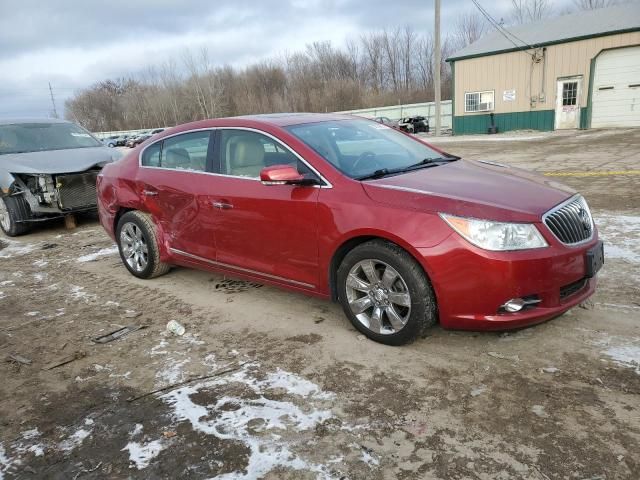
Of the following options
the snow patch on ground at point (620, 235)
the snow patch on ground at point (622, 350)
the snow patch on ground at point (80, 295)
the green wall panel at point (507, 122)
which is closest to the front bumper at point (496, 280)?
the snow patch on ground at point (622, 350)

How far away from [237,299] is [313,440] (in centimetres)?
226

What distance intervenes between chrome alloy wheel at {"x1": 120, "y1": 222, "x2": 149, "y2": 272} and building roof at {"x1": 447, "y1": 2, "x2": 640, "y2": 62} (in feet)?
80.1

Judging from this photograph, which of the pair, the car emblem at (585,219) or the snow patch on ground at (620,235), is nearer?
the car emblem at (585,219)

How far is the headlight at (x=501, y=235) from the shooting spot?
3.06 meters

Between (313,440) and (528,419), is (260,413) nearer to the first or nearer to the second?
(313,440)

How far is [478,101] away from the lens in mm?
27828

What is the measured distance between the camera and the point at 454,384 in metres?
3.05

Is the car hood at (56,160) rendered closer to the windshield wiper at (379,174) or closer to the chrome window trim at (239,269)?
the chrome window trim at (239,269)

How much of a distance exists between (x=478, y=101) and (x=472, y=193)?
1050 inches

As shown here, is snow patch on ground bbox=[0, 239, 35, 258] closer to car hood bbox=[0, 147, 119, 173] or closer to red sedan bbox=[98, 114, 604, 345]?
car hood bbox=[0, 147, 119, 173]

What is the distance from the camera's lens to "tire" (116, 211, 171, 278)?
5152 millimetres

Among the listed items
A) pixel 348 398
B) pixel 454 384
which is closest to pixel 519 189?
pixel 454 384

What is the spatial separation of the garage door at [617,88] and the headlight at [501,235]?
24.3 metres

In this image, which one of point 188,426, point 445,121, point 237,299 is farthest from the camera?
point 445,121
